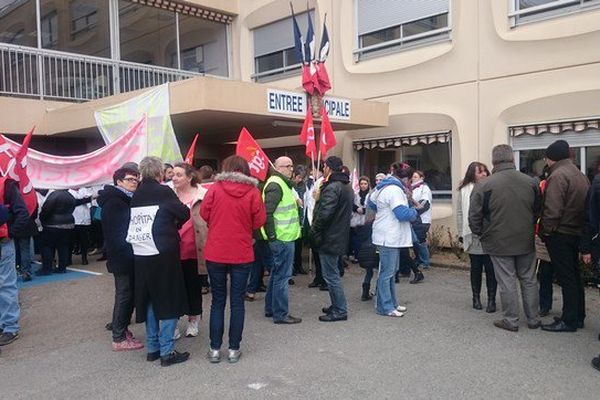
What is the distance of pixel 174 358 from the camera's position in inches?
183

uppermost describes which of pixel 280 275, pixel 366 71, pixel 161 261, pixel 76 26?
pixel 76 26

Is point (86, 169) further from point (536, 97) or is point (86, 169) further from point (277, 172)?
point (536, 97)

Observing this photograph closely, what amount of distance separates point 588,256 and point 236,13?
12.4 m

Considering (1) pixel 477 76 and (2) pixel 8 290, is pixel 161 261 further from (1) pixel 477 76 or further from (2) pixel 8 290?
(1) pixel 477 76

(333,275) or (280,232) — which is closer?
(280,232)

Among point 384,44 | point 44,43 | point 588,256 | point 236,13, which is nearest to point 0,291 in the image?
point 588,256

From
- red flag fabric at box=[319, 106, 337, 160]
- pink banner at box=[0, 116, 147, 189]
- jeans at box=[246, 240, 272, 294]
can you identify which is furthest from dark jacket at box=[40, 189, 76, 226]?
red flag fabric at box=[319, 106, 337, 160]

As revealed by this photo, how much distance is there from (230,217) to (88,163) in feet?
11.2

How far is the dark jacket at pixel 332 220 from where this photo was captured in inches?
226

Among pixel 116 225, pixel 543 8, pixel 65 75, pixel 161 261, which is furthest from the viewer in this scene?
pixel 65 75

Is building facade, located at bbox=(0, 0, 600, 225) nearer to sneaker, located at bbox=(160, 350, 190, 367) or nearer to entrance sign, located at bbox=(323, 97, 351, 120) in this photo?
entrance sign, located at bbox=(323, 97, 351, 120)

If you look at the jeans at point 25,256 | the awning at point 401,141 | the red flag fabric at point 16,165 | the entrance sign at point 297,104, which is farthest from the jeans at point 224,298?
the awning at point 401,141

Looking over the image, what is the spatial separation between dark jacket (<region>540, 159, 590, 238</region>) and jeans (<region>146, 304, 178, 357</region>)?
3.75m

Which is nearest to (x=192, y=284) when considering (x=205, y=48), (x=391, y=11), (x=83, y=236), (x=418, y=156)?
(x=83, y=236)
